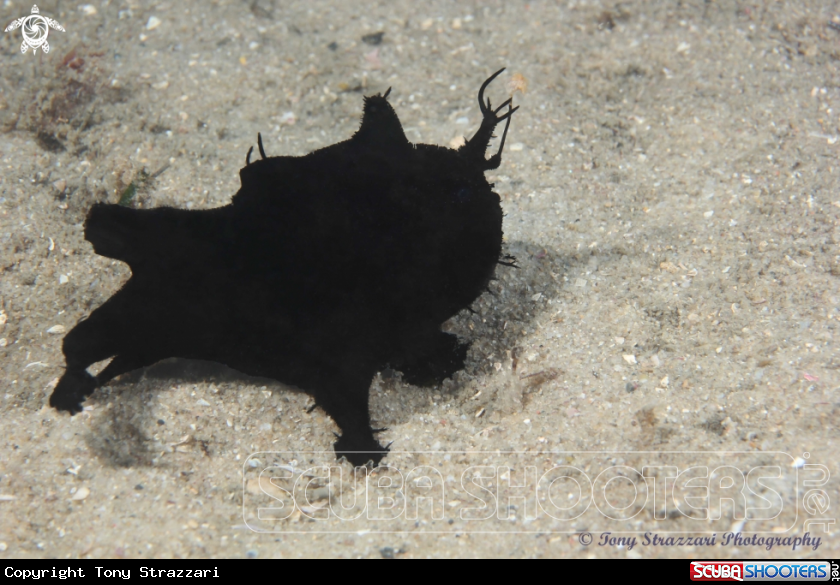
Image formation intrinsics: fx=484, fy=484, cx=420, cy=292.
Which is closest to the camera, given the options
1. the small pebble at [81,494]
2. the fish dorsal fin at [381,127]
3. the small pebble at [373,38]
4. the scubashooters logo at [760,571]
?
the scubashooters logo at [760,571]

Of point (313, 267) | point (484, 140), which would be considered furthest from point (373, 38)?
point (313, 267)

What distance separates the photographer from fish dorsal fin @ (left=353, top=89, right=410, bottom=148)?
9.33 ft

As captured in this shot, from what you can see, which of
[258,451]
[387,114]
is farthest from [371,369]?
[387,114]

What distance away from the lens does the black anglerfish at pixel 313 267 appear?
267 cm

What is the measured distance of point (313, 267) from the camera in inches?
106

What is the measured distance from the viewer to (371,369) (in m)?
2.82

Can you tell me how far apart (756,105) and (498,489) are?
4076 mm

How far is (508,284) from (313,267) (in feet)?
4.64

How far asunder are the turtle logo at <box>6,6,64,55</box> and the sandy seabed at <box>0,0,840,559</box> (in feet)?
0.32

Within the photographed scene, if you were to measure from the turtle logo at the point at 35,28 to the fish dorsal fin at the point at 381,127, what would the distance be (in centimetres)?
389

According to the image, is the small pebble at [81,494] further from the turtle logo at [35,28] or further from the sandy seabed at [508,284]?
the turtle logo at [35,28]

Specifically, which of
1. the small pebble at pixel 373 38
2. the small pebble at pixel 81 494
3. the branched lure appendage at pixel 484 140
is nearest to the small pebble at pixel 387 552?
the small pebble at pixel 81 494

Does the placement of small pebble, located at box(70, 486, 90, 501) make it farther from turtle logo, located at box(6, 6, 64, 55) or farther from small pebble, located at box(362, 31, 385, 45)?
small pebble, located at box(362, 31, 385, 45)
